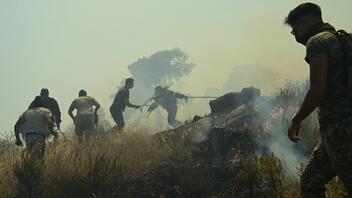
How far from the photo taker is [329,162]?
366 centimetres

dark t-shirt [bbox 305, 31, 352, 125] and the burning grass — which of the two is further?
the burning grass

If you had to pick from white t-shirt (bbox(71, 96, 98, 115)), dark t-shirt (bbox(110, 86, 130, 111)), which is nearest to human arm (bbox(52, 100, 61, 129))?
white t-shirt (bbox(71, 96, 98, 115))

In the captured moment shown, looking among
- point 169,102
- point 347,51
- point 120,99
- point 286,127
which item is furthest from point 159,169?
point 169,102

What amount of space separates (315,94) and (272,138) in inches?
240

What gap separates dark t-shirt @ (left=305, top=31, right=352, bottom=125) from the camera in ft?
11.3

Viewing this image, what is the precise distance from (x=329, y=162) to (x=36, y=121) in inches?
237

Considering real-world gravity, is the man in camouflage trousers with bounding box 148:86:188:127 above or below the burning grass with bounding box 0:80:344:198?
above

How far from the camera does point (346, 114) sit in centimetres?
347

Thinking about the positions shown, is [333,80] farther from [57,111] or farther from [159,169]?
[57,111]

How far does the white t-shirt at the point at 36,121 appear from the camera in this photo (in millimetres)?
8445

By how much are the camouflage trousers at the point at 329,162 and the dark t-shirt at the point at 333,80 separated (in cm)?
10

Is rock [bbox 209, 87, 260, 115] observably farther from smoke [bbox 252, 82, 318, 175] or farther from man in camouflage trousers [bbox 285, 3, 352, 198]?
man in camouflage trousers [bbox 285, 3, 352, 198]

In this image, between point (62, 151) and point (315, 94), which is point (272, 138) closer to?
point (62, 151)

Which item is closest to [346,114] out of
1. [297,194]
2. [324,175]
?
[324,175]
